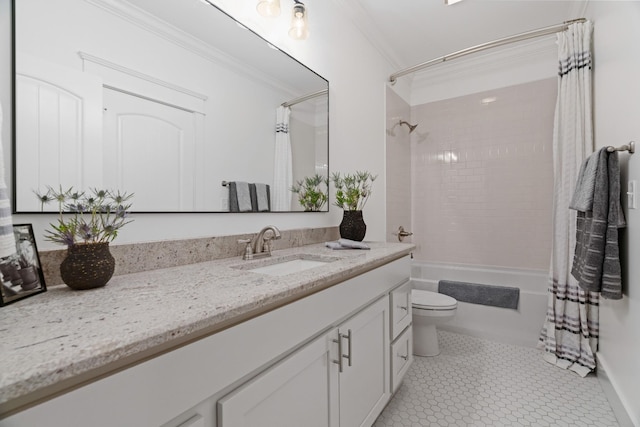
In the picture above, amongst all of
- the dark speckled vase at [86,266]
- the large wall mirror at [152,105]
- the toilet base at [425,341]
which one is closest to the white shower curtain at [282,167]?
the large wall mirror at [152,105]

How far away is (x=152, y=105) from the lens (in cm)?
110

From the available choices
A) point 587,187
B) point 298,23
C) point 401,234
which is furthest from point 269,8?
point 401,234

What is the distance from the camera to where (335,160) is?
207 cm

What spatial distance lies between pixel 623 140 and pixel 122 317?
2.17m

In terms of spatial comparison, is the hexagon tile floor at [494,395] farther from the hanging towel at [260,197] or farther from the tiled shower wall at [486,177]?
the hanging towel at [260,197]

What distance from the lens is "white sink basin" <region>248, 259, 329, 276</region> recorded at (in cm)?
136

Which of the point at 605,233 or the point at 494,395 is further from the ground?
the point at 605,233

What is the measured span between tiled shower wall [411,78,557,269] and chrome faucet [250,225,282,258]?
223 centimetres

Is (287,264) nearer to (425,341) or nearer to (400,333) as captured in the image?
(400,333)

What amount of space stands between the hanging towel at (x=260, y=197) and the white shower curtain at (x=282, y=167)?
1.5 inches

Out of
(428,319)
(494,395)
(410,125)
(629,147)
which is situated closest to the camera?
(629,147)

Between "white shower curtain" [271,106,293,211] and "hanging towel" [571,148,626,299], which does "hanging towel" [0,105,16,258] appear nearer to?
"white shower curtain" [271,106,293,211]

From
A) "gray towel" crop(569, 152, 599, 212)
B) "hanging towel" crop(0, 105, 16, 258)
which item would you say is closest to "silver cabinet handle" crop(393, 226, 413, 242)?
"gray towel" crop(569, 152, 599, 212)

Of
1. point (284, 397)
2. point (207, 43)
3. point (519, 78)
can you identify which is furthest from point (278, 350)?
point (519, 78)
